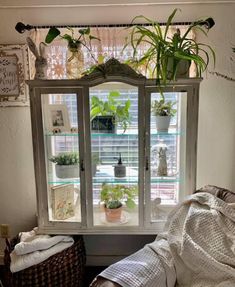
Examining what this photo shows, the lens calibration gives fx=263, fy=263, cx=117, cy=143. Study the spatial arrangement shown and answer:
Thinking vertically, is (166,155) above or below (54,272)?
above

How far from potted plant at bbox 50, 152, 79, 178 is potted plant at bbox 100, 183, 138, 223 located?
0.78ft

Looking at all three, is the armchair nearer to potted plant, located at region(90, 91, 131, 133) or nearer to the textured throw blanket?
the textured throw blanket

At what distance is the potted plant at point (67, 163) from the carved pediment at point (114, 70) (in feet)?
1.87

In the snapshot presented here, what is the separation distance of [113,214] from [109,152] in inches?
17.9

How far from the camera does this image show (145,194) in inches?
71.4

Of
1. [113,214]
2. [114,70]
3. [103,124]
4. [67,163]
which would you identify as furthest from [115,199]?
[114,70]

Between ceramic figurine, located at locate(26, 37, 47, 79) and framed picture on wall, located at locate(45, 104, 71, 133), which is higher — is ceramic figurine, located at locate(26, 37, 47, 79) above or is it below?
above

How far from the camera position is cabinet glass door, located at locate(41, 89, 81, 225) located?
5.83ft

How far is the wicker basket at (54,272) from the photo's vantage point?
1.70 m

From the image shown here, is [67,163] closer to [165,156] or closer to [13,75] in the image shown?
[165,156]

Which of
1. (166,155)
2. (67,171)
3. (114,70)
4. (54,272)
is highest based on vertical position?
(114,70)

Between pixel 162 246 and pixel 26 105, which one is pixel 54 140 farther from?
pixel 162 246

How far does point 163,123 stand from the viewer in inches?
70.4

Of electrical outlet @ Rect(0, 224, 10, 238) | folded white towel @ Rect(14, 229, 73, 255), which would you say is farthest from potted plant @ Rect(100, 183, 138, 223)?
electrical outlet @ Rect(0, 224, 10, 238)
